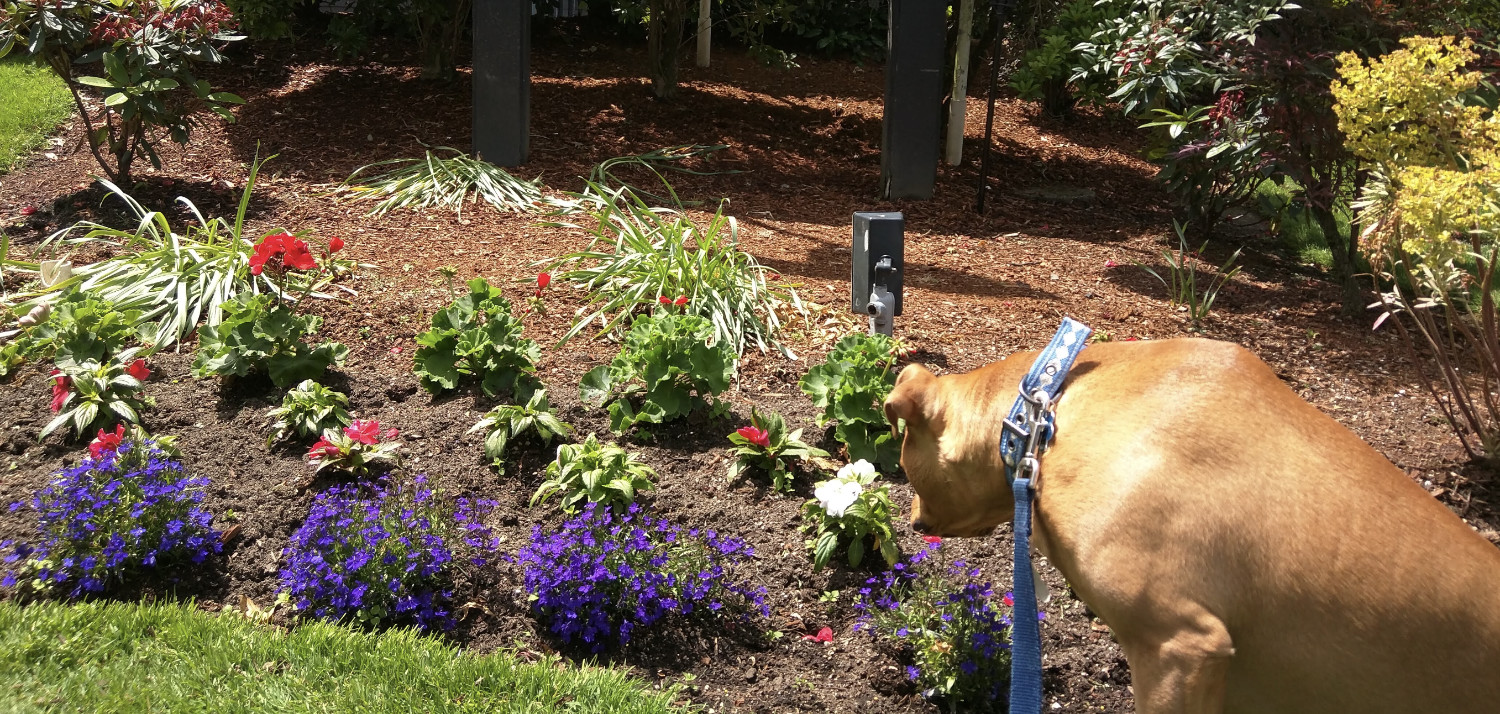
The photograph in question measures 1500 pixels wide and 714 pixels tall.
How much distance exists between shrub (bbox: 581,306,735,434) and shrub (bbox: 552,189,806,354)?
0.49 metres

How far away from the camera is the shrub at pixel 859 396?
4219 mm

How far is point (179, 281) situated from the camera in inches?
218

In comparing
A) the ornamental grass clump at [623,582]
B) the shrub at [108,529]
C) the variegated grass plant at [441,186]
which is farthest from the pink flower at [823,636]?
the variegated grass plant at [441,186]

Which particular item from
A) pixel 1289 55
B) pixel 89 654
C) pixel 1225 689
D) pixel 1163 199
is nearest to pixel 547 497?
pixel 89 654

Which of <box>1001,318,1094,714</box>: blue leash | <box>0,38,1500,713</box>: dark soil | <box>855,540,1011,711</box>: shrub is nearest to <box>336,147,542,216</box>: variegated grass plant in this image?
<box>0,38,1500,713</box>: dark soil

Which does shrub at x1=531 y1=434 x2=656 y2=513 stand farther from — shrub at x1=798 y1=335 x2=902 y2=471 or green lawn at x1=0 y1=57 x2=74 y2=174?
green lawn at x1=0 y1=57 x2=74 y2=174

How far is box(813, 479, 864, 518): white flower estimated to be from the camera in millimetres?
3545

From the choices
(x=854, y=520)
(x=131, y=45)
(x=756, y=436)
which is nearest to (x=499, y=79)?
(x=131, y=45)

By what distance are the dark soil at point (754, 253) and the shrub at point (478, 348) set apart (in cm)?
13

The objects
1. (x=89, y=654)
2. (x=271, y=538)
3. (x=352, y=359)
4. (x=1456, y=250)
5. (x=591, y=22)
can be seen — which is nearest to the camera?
(x=89, y=654)

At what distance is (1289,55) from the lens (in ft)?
20.1

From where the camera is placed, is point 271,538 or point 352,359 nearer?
point 271,538

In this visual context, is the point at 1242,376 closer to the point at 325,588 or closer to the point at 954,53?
the point at 325,588

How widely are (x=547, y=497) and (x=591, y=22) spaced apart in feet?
30.7
